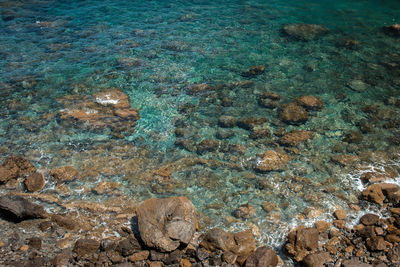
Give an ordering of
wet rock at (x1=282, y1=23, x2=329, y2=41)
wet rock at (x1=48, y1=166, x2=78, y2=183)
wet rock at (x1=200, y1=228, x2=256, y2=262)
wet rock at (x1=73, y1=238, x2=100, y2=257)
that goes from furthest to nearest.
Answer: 1. wet rock at (x1=282, y1=23, x2=329, y2=41)
2. wet rock at (x1=48, y1=166, x2=78, y2=183)
3. wet rock at (x1=200, y1=228, x2=256, y2=262)
4. wet rock at (x1=73, y1=238, x2=100, y2=257)

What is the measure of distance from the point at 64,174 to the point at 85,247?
2948mm

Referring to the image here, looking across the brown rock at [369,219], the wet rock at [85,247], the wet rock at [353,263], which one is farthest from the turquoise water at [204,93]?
the wet rock at [85,247]

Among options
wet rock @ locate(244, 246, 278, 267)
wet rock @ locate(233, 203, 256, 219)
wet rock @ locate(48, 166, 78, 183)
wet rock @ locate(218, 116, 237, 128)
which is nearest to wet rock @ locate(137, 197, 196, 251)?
wet rock @ locate(233, 203, 256, 219)

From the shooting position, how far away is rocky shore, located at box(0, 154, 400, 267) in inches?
273

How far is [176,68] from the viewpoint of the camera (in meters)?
14.8

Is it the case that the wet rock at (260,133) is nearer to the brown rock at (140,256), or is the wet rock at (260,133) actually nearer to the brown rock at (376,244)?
Result: the brown rock at (376,244)

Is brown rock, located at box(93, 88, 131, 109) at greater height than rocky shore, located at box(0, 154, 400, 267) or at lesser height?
greater

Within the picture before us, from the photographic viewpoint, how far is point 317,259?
6949mm

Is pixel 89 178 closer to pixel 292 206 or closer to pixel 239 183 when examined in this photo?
pixel 239 183

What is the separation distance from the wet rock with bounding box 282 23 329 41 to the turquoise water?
18.5 inches

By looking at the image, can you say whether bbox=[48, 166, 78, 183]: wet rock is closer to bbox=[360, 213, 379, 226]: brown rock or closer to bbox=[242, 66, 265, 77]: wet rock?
bbox=[360, 213, 379, 226]: brown rock

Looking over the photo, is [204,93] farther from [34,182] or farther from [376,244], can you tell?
[376,244]

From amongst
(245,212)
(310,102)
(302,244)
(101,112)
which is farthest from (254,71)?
(302,244)

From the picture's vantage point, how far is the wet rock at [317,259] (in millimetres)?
6874
